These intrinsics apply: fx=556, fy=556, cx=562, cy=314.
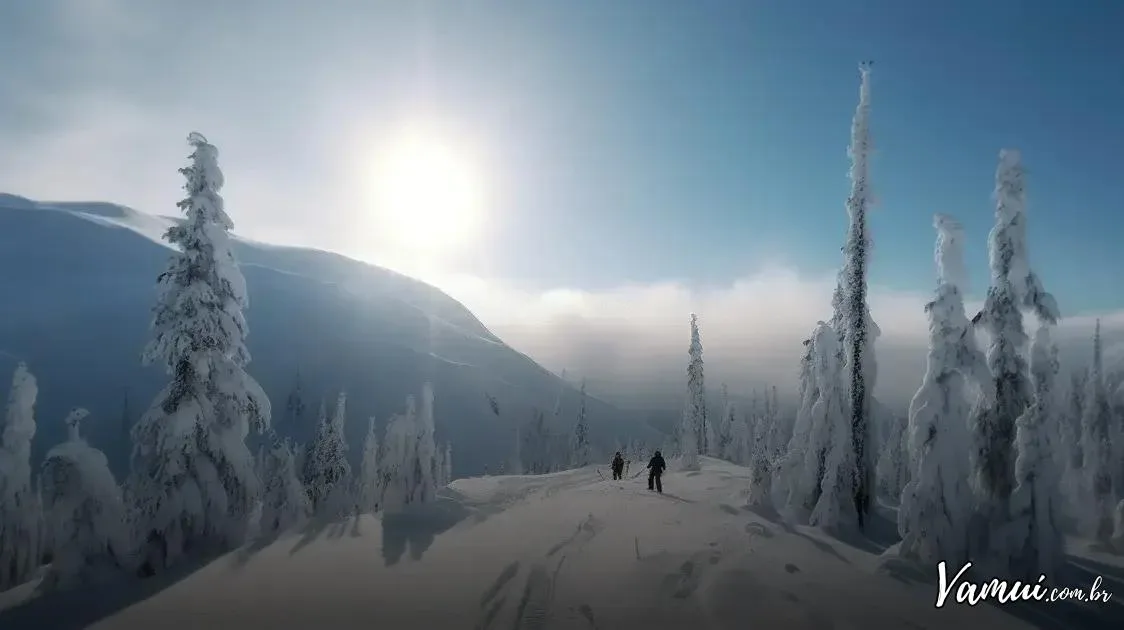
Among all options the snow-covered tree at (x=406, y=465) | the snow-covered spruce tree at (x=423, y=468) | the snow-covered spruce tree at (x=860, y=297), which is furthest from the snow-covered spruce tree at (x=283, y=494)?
the snow-covered spruce tree at (x=860, y=297)

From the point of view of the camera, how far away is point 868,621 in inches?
351

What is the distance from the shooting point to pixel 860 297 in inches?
829

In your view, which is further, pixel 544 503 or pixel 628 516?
pixel 544 503

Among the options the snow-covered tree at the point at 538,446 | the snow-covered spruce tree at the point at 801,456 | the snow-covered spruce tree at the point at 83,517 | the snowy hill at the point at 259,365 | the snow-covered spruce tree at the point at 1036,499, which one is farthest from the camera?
the snowy hill at the point at 259,365

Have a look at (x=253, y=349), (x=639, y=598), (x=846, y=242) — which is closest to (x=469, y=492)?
(x=846, y=242)

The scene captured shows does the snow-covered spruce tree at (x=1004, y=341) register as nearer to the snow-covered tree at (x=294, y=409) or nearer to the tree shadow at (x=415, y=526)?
the tree shadow at (x=415, y=526)

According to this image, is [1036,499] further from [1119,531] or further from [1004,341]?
[1119,531]

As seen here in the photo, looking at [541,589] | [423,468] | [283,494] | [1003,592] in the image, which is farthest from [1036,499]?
[283,494]

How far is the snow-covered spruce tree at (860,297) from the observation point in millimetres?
20859

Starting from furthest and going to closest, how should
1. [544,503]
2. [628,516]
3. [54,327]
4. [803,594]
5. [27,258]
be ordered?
[27,258] < [54,327] < [544,503] < [628,516] < [803,594]

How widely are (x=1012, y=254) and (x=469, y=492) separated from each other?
33600 mm

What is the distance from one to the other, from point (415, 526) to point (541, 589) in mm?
6937

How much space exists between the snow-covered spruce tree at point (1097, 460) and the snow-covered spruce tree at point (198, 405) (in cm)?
3648

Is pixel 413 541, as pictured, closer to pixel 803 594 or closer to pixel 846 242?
pixel 803 594
